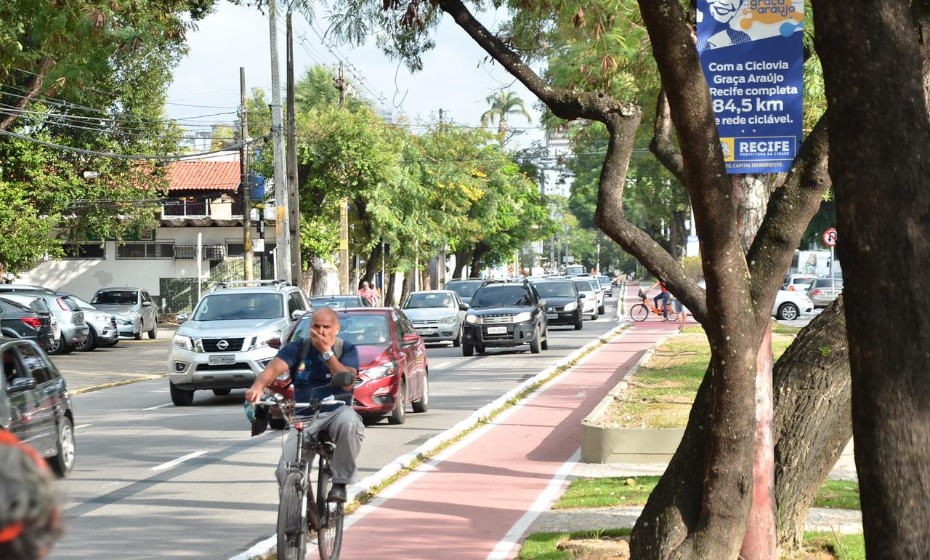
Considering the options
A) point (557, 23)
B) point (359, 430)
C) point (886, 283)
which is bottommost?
point (359, 430)

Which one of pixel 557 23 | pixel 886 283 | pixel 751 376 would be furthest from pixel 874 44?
pixel 557 23

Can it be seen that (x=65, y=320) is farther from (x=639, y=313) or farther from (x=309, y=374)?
(x=309, y=374)

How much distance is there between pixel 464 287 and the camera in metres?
46.6

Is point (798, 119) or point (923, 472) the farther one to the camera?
point (798, 119)

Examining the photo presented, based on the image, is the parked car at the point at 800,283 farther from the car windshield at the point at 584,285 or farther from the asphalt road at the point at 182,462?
the asphalt road at the point at 182,462

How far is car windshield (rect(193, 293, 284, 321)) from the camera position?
2175 cm

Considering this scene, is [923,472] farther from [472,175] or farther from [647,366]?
[472,175]

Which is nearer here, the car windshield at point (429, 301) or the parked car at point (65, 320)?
the parked car at point (65, 320)

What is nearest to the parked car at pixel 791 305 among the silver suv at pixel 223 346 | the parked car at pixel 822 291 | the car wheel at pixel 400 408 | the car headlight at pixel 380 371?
the parked car at pixel 822 291

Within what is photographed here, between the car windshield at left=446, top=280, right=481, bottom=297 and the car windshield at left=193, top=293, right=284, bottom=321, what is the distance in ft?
77.5

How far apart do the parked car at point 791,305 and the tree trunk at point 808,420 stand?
132 feet

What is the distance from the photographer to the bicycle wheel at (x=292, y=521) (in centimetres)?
780

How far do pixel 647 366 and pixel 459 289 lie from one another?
21802 millimetres

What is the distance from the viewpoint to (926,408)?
4707 millimetres
